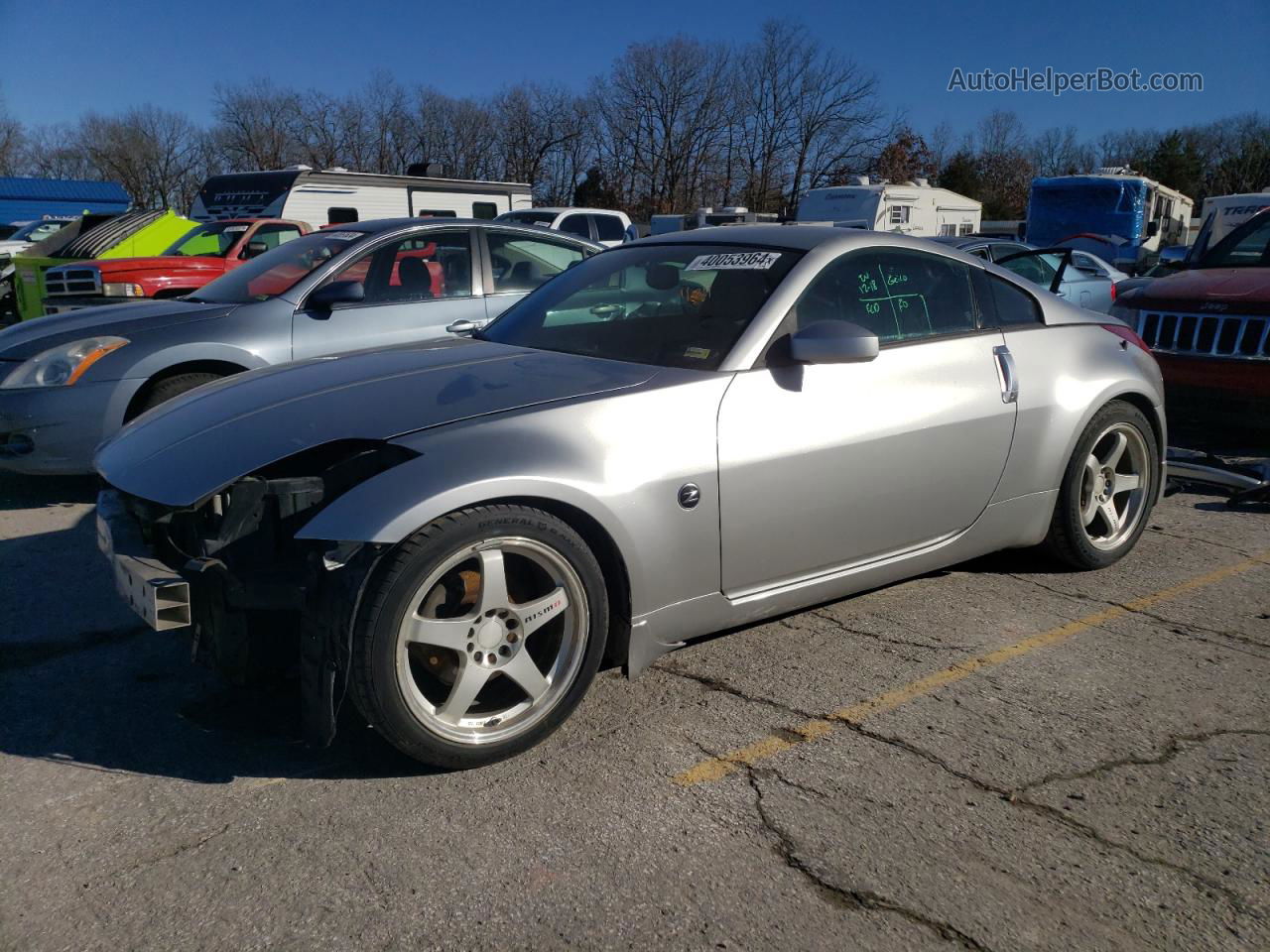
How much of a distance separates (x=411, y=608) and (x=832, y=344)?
1605mm

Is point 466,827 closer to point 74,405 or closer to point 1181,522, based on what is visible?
point 74,405

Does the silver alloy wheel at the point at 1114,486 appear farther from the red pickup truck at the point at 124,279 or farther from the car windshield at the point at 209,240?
the car windshield at the point at 209,240

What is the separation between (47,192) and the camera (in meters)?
40.1

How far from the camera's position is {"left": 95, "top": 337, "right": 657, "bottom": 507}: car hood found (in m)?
2.93

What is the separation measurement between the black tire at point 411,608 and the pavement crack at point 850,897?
725mm

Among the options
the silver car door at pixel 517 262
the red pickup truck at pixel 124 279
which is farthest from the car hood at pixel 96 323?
the red pickup truck at pixel 124 279

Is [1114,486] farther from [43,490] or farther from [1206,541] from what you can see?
[43,490]

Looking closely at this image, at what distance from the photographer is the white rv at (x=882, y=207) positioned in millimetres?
20734

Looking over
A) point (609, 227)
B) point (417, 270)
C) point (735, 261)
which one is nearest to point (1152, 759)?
point (735, 261)

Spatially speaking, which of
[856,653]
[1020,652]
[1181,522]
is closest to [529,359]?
[856,653]

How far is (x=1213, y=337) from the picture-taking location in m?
6.82

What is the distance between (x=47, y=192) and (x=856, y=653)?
45084mm

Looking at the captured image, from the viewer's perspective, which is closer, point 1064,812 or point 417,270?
point 1064,812

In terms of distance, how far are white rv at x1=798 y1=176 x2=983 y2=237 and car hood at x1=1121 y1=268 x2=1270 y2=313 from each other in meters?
12.6
